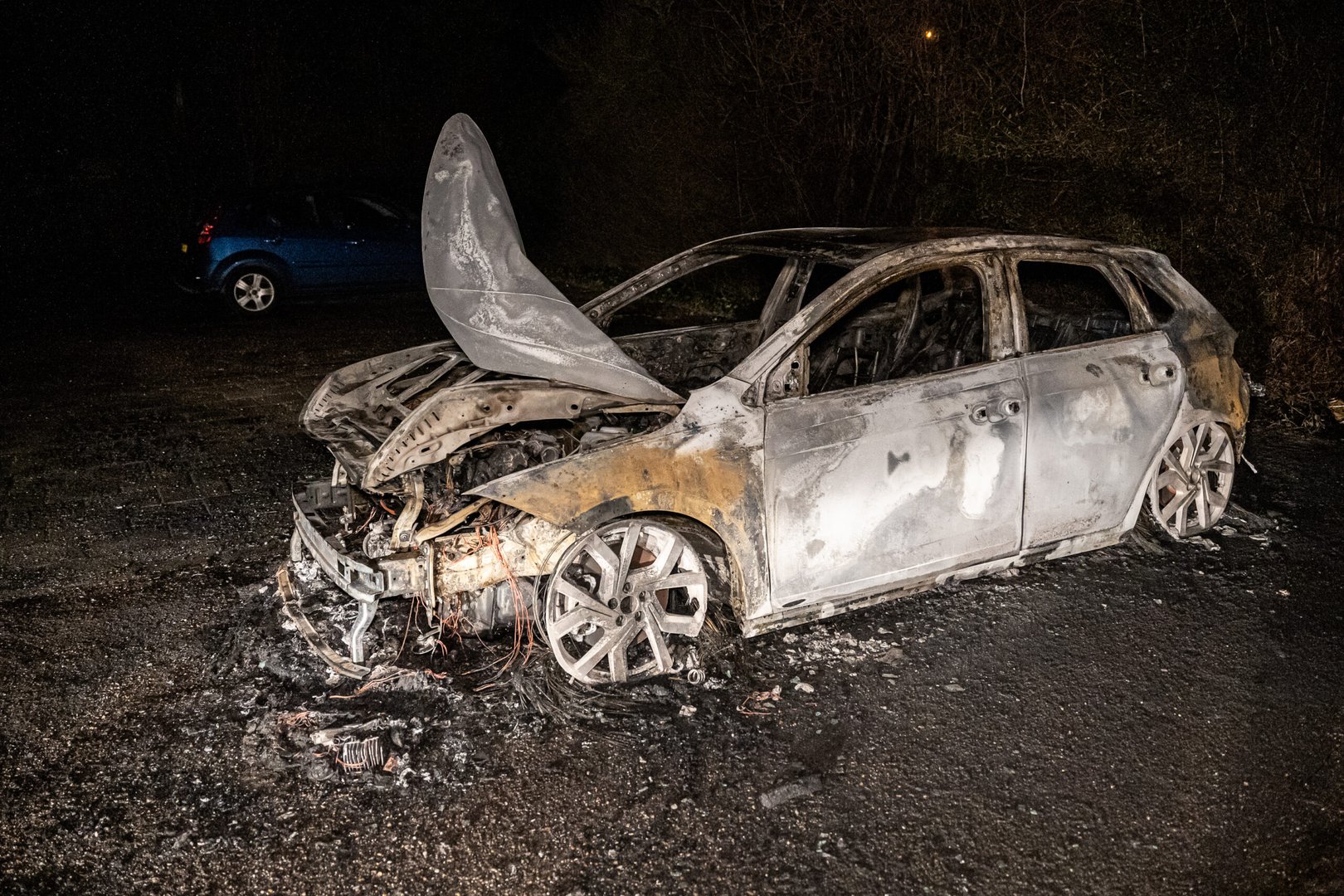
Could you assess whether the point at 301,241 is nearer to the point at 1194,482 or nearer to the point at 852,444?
the point at 852,444

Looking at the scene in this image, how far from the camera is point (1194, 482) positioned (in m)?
5.25

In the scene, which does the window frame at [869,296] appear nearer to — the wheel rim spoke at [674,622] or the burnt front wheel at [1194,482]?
the wheel rim spoke at [674,622]

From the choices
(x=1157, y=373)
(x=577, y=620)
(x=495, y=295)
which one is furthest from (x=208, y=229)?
(x=1157, y=373)

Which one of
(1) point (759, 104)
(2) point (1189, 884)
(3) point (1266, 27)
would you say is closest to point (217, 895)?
(2) point (1189, 884)

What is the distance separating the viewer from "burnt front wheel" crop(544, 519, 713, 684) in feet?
13.1

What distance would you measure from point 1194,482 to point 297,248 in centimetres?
1021

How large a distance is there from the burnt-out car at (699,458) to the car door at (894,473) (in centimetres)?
1

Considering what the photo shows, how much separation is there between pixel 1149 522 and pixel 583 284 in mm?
10458

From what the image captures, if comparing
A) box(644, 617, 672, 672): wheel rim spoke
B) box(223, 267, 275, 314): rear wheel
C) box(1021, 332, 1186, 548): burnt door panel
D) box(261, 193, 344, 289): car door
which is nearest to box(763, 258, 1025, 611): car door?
box(1021, 332, 1186, 548): burnt door panel

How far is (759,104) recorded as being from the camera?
10.9m

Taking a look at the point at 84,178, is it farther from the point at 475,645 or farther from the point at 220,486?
the point at 475,645

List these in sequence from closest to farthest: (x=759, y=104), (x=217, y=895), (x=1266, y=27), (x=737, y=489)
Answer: (x=217, y=895)
(x=737, y=489)
(x=1266, y=27)
(x=759, y=104)

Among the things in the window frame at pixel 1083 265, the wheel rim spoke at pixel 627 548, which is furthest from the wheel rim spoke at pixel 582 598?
the window frame at pixel 1083 265

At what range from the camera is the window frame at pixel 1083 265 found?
4.55m
